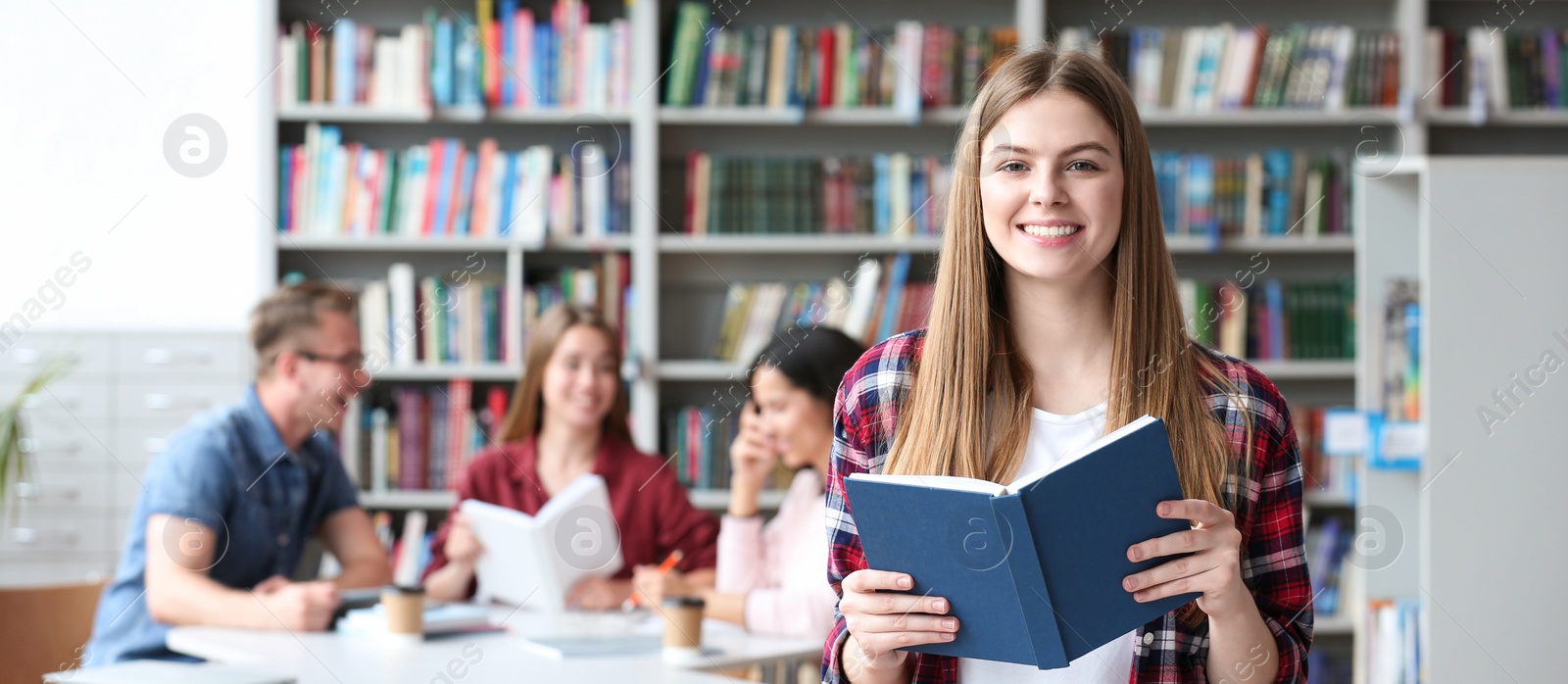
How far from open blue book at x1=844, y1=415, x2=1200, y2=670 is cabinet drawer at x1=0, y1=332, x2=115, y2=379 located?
331 centimetres

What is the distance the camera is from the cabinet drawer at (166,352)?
3.72m

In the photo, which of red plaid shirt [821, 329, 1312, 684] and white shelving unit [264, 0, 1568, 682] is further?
white shelving unit [264, 0, 1568, 682]

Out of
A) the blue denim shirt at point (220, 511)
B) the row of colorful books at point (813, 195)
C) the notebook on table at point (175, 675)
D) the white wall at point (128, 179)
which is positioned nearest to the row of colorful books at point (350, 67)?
the white wall at point (128, 179)

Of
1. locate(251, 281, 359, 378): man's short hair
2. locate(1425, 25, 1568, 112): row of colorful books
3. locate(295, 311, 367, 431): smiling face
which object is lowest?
locate(295, 311, 367, 431): smiling face

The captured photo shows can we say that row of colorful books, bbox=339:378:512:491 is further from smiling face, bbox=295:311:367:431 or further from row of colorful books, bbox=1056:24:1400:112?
row of colorful books, bbox=1056:24:1400:112

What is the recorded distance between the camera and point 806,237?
3.78m

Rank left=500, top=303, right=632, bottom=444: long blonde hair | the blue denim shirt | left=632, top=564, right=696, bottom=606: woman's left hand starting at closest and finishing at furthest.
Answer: the blue denim shirt < left=632, top=564, right=696, bottom=606: woman's left hand < left=500, top=303, right=632, bottom=444: long blonde hair

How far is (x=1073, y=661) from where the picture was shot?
1.29m

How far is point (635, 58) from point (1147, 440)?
2.98 meters

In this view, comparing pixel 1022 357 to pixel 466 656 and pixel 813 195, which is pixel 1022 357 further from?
pixel 813 195

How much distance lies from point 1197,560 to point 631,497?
2.09 meters

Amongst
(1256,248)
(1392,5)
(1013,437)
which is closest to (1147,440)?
(1013,437)

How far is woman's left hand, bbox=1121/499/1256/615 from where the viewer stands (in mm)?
1115

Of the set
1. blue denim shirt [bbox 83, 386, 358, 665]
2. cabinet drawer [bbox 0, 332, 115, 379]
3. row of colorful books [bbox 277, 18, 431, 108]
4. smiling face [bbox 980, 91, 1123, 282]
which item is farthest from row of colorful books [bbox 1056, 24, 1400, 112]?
cabinet drawer [bbox 0, 332, 115, 379]
